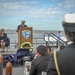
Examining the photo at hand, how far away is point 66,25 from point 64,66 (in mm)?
232

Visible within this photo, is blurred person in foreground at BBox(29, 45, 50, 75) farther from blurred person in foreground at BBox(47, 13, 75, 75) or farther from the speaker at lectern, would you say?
the speaker at lectern

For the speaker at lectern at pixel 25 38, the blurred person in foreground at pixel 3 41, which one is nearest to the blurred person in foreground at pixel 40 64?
the speaker at lectern at pixel 25 38

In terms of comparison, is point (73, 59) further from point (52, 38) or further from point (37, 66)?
point (52, 38)

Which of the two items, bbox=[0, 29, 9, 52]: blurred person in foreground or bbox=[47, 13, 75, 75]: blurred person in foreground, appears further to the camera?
bbox=[0, 29, 9, 52]: blurred person in foreground

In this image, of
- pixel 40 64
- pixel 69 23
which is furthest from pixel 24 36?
pixel 69 23

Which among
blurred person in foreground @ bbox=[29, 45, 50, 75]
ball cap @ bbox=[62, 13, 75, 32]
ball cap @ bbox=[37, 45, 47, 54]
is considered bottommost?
blurred person in foreground @ bbox=[29, 45, 50, 75]

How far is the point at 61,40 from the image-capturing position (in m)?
12.9

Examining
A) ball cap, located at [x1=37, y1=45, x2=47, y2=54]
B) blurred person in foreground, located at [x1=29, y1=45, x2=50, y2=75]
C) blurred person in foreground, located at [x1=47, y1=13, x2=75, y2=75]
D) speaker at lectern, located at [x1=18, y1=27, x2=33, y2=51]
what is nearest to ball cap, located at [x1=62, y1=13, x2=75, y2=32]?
blurred person in foreground, located at [x1=47, y1=13, x2=75, y2=75]

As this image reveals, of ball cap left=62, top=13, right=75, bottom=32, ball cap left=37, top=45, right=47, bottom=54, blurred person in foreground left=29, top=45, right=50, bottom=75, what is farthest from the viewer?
ball cap left=37, top=45, right=47, bottom=54

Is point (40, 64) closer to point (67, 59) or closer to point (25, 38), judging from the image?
point (67, 59)

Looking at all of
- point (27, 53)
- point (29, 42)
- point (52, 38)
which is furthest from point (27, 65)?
point (52, 38)

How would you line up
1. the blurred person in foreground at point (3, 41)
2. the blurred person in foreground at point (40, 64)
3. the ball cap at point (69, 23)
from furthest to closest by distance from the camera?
1. the blurred person in foreground at point (3, 41)
2. the blurred person in foreground at point (40, 64)
3. the ball cap at point (69, 23)

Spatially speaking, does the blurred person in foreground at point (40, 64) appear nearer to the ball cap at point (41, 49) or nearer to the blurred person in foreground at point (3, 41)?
the ball cap at point (41, 49)

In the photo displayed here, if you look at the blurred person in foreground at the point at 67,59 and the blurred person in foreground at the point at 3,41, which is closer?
the blurred person in foreground at the point at 67,59
